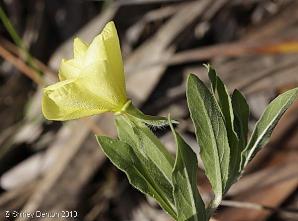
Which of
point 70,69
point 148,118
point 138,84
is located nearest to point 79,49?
point 70,69

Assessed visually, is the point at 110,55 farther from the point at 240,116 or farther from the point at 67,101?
the point at 240,116

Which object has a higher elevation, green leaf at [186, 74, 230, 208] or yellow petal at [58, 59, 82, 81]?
yellow petal at [58, 59, 82, 81]

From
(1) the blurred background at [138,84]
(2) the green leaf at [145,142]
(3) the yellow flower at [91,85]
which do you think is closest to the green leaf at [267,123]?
(2) the green leaf at [145,142]

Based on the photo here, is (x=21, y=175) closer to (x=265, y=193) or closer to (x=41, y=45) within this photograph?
(x=41, y=45)

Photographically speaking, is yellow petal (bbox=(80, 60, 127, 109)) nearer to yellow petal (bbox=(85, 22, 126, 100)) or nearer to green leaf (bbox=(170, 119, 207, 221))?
yellow petal (bbox=(85, 22, 126, 100))

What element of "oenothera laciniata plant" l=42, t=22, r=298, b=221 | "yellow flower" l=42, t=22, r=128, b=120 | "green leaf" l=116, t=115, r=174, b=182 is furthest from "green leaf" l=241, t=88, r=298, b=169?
"yellow flower" l=42, t=22, r=128, b=120

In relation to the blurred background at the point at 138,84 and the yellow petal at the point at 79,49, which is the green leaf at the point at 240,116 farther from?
the blurred background at the point at 138,84

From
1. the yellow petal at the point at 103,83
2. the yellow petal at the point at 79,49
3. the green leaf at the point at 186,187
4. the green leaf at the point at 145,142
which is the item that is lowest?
the green leaf at the point at 186,187
